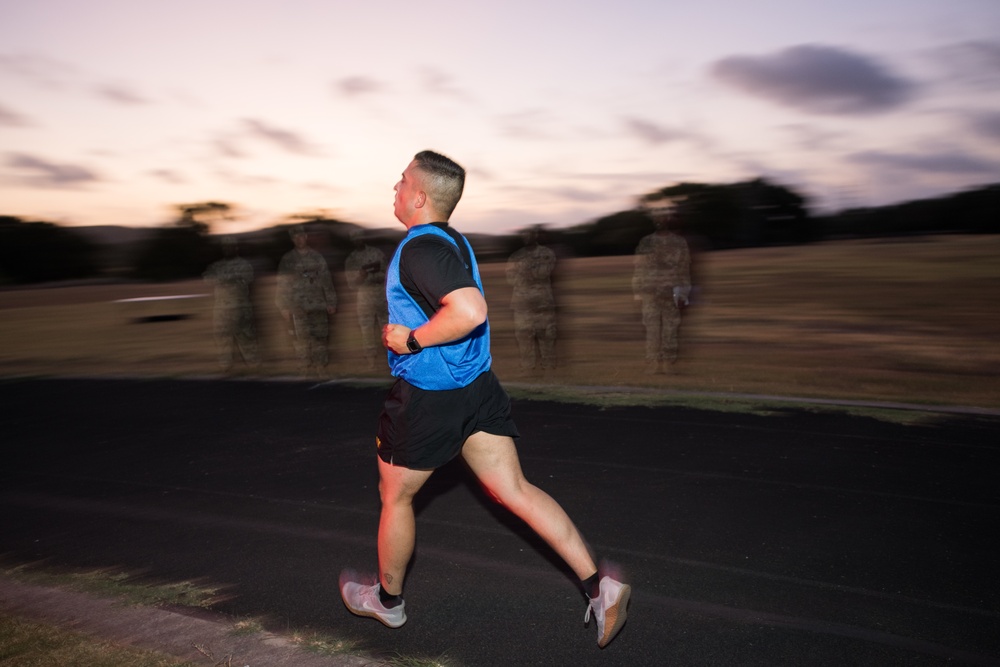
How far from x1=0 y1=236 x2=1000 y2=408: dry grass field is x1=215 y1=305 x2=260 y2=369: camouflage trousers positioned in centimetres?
38

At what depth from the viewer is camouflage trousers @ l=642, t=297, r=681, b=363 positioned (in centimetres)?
963

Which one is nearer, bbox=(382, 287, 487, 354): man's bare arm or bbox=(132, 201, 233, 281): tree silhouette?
bbox=(382, 287, 487, 354): man's bare arm

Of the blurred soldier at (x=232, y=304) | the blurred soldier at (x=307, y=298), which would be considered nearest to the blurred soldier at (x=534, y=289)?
the blurred soldier at (x=307, y=298)

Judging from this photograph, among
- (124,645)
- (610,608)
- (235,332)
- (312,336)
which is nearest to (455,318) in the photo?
(610,608)

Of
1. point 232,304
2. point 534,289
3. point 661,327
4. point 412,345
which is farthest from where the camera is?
point 232,304

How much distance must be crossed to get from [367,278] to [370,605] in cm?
742

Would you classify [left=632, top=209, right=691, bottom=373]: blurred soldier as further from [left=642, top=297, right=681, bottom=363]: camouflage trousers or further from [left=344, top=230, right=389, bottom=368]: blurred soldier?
[left=344, top=230, right=389, bottom=368]: blurred soldier

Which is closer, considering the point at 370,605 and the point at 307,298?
the point at 370,605

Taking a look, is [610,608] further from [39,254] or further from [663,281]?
[39,254]

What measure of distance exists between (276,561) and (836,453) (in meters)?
3.90

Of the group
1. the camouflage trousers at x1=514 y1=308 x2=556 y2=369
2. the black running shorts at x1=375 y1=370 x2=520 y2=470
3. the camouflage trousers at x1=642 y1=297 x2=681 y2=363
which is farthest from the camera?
the camouflage trousers at x1=514 y1=308 x2=556 y2=369

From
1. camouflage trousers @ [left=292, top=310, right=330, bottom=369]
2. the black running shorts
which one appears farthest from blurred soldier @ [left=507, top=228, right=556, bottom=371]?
the black running shorts

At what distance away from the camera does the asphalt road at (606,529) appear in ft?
10.3

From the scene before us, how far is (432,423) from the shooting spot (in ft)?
9.31
